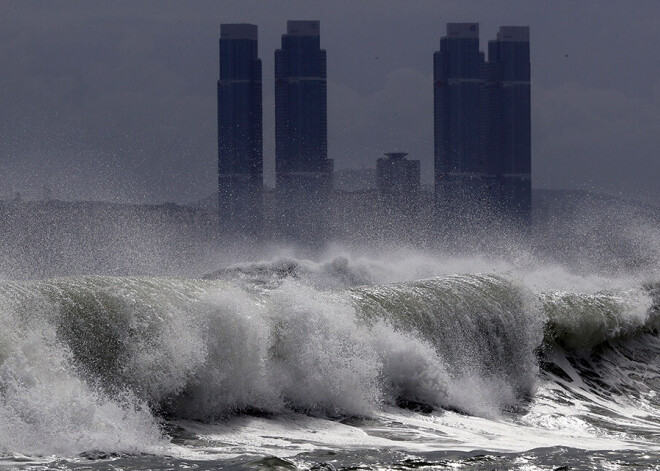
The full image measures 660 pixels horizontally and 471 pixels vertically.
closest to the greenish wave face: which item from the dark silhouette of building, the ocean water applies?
the ocean water

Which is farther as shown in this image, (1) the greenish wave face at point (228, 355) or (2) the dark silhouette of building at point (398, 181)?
(2) the dark silhouette of building at point (398, 181)

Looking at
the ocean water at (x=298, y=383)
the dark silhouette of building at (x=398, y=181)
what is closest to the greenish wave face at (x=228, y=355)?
the ocean water at (x=298, y=383)

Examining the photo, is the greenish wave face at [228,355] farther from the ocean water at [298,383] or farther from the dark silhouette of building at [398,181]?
the dark silhouette of building at [398,181]

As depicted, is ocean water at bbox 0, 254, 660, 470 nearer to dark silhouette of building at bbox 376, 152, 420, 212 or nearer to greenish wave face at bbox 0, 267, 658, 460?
greenish wave face at bbox 0, 267, 658, 460

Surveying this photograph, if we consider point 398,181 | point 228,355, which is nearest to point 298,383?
point 228,355

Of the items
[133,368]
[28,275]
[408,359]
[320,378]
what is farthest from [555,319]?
[28,275]
